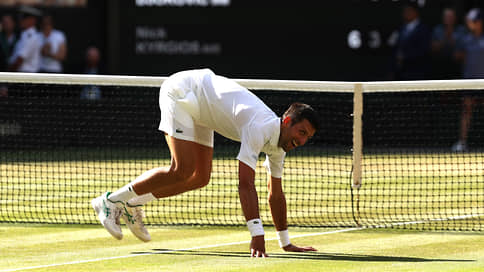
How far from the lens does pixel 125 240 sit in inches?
348

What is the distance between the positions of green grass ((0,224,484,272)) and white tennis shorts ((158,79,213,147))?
861 mm

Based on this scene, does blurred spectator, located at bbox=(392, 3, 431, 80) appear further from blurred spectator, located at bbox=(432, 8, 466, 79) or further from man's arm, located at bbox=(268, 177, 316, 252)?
man's arm, located at bbox=(268, 177, 316, 252)

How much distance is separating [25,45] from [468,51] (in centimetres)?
709

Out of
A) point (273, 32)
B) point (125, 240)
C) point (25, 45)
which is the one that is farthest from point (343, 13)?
point (125, 240)

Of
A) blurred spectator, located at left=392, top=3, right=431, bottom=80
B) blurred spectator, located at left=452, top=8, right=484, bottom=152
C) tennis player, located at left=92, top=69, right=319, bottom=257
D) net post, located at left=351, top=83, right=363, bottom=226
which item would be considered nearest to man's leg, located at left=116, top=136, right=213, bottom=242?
tennis player, located at left=92, top=69, right=319, bottom=257

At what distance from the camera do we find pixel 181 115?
814 cm

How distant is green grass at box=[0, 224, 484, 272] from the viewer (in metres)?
7.49

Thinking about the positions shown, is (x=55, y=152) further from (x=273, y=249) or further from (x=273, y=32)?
A: (x=273, y=249)

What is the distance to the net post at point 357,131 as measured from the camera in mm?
10281

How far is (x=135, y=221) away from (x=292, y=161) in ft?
23.6

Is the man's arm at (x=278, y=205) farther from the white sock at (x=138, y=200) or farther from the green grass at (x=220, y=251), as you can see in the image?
the white sock at (x=138, y=200)

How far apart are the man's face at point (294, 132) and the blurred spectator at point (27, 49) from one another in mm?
10620

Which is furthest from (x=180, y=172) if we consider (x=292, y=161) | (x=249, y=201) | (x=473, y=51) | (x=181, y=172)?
(x=473, y=51)

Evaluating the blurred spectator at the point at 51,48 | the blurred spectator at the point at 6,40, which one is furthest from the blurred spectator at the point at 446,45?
the blurred spectator at the point at 6,40
